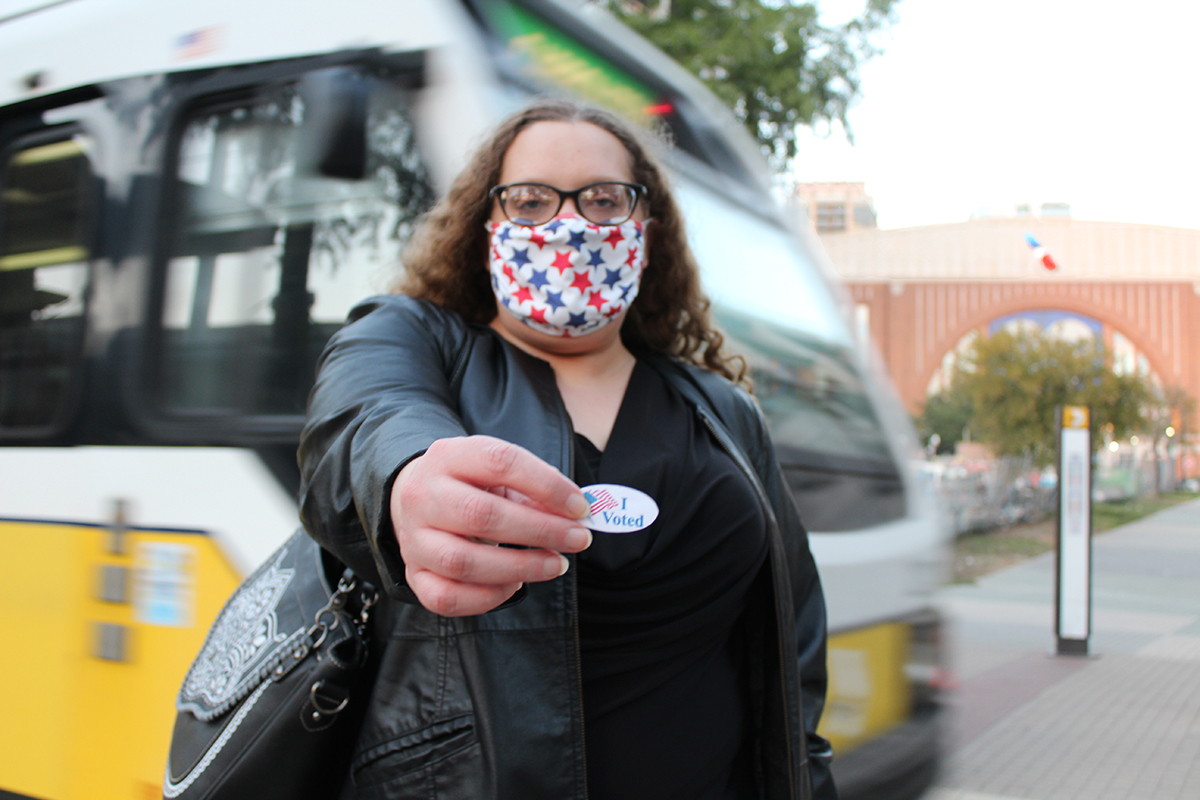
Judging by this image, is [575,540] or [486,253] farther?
[486,253]

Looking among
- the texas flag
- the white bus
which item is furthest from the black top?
the texas flag

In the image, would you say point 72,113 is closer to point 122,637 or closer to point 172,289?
point 172,289

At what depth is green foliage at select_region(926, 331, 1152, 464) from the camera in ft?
90.8

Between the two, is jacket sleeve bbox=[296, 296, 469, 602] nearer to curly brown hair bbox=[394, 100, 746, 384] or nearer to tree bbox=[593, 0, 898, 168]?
curly brown hair bbox=[394, 100, 746, 384]

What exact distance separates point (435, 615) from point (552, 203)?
72cm

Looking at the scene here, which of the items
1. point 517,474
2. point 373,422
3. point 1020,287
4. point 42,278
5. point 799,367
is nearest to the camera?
point 517,474

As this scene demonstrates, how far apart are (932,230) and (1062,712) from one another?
6149 cm

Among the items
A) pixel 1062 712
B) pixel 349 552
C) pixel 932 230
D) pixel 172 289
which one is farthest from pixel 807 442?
pixel 932 230

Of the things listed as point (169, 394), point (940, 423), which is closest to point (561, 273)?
point (169, 394)

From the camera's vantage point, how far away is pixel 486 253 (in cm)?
181

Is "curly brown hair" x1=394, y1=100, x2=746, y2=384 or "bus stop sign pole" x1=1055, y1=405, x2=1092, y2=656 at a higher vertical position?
"curly brown hair" x1=394, y1=100, x2=746, y2=384

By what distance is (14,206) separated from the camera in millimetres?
3424

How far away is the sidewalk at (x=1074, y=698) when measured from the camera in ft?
16.4

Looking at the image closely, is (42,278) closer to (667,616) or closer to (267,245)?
(267,245)
